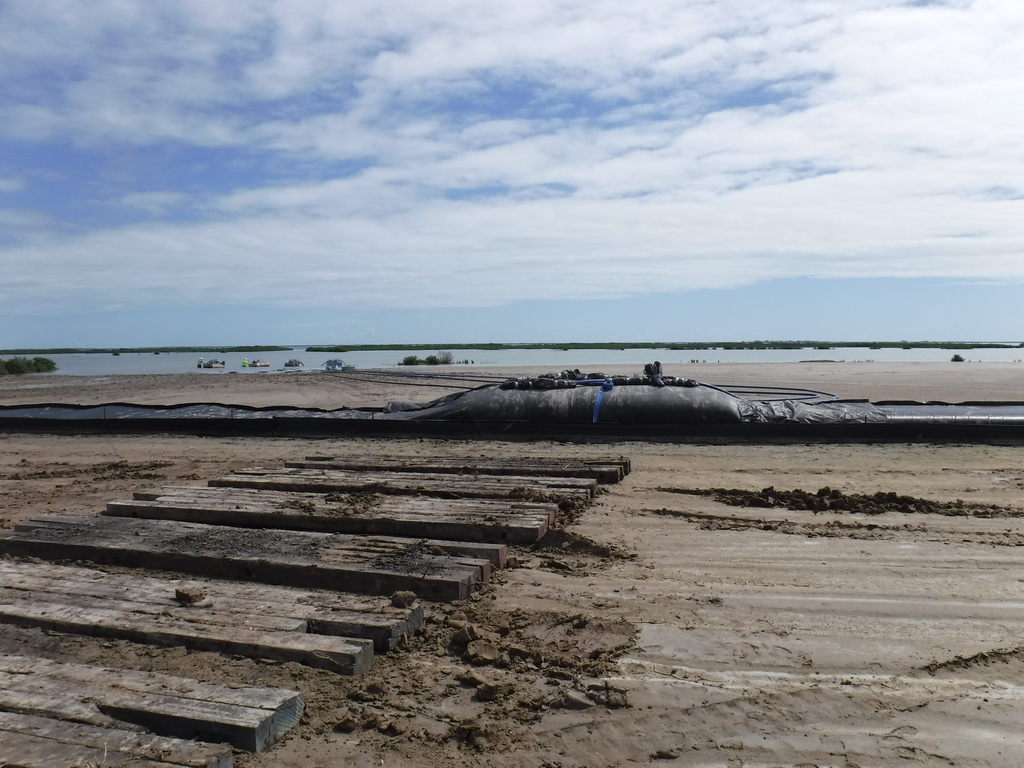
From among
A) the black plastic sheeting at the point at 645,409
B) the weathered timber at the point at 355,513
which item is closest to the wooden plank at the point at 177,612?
the weathered timber at the point at 355,513

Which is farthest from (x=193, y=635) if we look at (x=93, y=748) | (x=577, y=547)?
(x=577, y=547)

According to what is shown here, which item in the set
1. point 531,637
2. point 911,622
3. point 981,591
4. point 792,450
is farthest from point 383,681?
point 792,450

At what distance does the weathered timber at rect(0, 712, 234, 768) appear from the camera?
241cm

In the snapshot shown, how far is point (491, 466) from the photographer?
25.4 feet

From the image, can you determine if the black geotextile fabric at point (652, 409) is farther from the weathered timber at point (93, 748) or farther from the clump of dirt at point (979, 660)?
the weathered timber at point (93, 748)

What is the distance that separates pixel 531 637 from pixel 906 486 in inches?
198

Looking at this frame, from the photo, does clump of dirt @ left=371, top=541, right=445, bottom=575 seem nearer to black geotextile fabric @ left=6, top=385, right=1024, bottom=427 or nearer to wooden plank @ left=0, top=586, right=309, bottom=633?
wooden plank @ left=0, top=586, right=309, bottom=633

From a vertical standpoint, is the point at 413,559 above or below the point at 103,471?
above

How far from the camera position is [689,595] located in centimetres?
408

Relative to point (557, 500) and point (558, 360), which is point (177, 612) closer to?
point (557, 500)

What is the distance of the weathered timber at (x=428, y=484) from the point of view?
20.9ft

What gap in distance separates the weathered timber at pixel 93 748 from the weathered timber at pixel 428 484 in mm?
3833

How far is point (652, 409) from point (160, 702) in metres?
8.77

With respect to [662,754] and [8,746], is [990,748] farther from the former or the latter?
[8,746]
